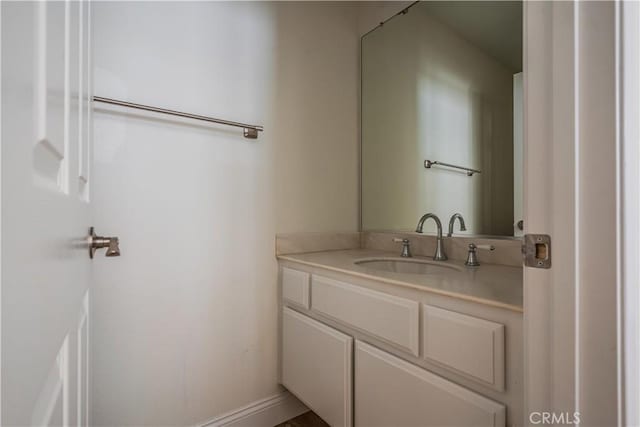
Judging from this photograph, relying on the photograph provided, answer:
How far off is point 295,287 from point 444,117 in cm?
112

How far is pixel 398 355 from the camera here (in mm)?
924

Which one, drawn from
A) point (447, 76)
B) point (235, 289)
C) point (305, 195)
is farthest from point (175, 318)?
point (447, 76)

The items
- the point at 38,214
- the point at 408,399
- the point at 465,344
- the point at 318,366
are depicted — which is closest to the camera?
the point at 38,214

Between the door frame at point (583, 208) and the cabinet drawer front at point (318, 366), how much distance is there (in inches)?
27.2

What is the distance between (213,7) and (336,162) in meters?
0.94

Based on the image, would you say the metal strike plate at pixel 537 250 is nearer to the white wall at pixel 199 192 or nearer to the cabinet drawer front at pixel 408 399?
the cabinet drawer front at pixel 408 399

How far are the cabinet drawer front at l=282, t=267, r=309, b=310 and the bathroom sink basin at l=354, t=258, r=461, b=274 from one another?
248 mm

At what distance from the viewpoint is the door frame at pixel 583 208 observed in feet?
1.36

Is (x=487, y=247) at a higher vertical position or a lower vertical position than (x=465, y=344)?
higher

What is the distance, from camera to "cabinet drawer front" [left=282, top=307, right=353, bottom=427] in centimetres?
109

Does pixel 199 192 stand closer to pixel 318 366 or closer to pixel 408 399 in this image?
pixel 318 366

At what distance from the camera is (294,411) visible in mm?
1495

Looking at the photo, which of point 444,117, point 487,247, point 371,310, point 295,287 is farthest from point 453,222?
point 295,287

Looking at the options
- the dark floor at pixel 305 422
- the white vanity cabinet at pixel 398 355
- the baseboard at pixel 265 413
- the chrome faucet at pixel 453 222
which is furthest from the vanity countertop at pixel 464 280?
the dark floor at pixel 305 422
